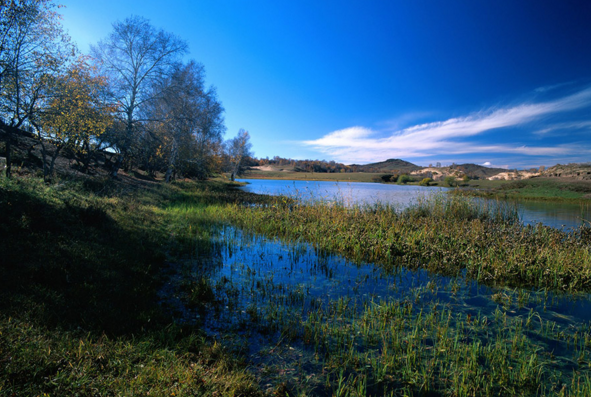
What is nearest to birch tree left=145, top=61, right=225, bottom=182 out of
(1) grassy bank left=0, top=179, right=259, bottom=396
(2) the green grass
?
(1) grassy bank left=0, top=179, right=259, bottom=396

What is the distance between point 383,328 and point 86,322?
451 cm

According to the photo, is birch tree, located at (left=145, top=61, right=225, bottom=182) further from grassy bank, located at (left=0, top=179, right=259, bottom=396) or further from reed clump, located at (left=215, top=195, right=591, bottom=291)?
grassy bank, located at (left=0, top=179, right=259, bottom=396)

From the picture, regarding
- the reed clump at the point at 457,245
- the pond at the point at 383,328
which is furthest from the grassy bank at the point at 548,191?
the pond at the point at 383,328

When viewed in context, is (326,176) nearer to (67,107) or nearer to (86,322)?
(67,107)

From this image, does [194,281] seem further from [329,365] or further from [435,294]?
[435,294]

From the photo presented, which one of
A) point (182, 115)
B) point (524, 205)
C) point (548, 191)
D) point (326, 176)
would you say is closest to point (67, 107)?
point (182, 115)

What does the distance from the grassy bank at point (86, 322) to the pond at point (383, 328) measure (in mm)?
572

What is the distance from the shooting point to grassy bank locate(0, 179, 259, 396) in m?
2.54

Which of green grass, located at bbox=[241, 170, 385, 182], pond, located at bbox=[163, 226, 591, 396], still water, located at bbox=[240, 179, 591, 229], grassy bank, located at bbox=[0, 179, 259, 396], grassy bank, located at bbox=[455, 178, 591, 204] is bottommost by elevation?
pond, located at bbox=[163, 226, 591, 396]

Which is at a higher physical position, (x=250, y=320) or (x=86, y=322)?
(x=86, y=322)

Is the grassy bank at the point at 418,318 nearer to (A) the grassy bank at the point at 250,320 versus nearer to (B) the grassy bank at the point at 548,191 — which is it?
(A) the grassy bank at the point at 250,320

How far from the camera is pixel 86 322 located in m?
3.51

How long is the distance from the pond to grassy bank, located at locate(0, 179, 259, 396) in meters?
0.57

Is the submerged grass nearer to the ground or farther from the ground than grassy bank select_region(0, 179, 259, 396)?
farther from the ground
